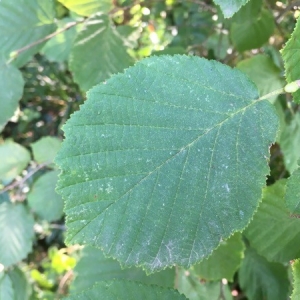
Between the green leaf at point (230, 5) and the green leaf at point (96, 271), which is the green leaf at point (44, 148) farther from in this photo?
the green leaf at point (230, 5)

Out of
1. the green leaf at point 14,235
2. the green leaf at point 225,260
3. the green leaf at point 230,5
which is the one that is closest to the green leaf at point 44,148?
the green leaf at point 14,235

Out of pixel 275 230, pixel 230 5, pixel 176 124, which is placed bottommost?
pixel 275 230

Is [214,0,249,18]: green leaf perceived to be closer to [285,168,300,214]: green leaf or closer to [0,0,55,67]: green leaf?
[285,168,300,214]: green leaf

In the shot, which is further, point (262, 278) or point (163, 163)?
point (262, 278)

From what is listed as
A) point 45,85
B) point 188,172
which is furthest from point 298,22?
point 45,85

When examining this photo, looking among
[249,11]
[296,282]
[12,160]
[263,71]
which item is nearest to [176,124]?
[296,282]

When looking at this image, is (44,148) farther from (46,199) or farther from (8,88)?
(8,88)
